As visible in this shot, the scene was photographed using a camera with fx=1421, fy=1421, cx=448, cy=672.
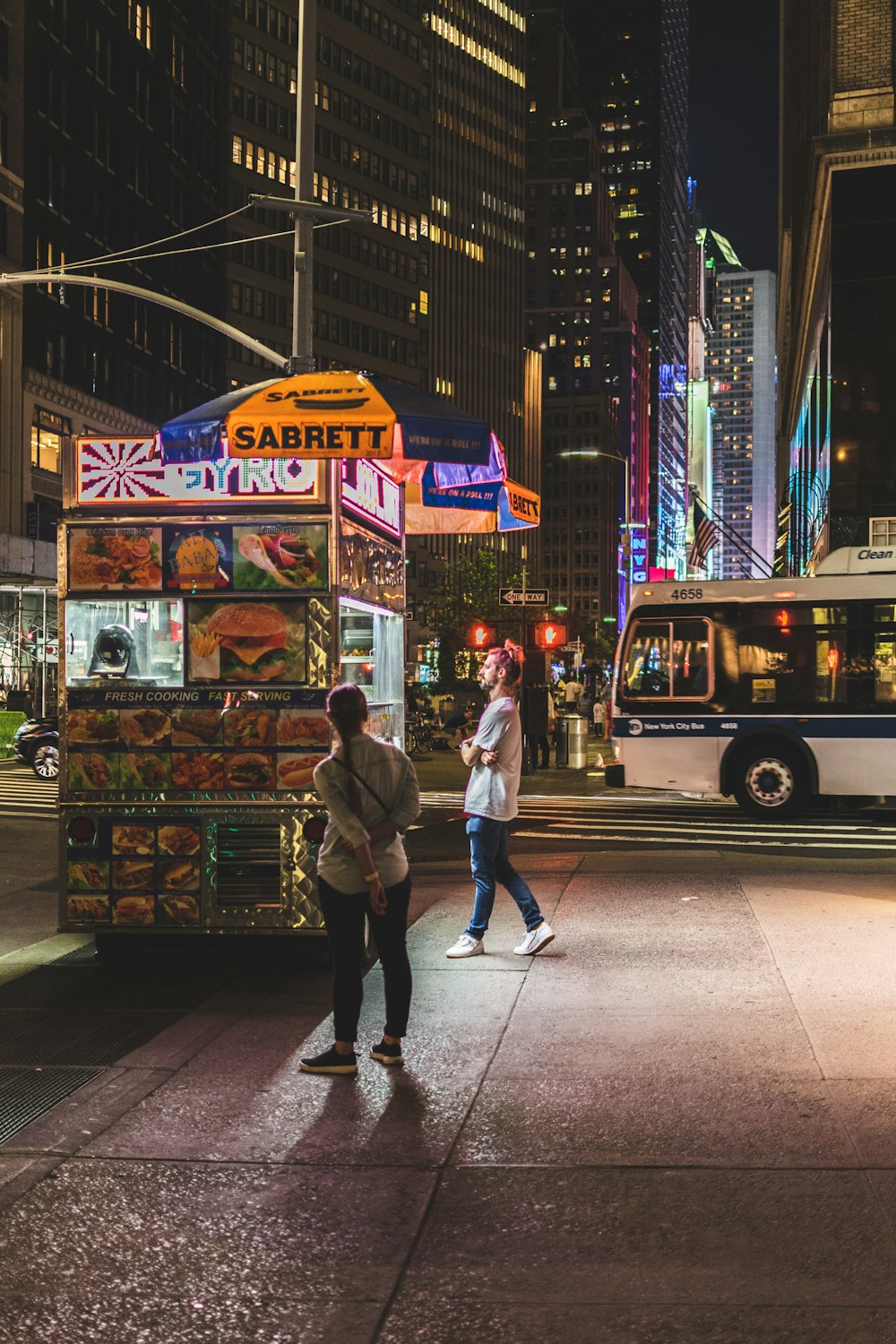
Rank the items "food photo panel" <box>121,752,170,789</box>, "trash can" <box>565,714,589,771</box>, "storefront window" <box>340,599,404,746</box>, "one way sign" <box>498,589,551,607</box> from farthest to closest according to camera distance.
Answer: "trash can" <box>565,714,589,771</box> → "one way sign" <box>498,589,551,607</box> → "storefront window" <box>340,599,404,746</box> → "food photo panel" <box>121,752,170,789</box>

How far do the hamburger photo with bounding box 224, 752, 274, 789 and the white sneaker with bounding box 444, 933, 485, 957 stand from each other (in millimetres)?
1638

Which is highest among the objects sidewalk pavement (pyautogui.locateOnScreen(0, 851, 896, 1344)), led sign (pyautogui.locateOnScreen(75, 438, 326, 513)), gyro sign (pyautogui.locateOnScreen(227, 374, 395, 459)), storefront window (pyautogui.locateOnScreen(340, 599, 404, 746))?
gyro sign (pyautogui.locateOnScreen(227, 374, 395, 459))

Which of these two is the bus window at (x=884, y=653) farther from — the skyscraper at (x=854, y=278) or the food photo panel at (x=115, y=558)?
the skyscraper at (x=854, y=278)

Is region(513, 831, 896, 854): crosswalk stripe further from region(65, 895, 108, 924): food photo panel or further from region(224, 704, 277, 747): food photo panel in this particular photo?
region(65, 895, 108, 924): food photo panel

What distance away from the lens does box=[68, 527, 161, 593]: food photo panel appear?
8.90m

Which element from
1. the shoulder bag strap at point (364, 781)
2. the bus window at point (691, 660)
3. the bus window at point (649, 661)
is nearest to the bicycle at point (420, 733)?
the bus window at point (649, 661)

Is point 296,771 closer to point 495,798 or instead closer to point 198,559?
point 495,798

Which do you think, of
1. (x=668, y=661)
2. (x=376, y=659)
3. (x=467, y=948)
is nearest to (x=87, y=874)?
(x=467, y=948)

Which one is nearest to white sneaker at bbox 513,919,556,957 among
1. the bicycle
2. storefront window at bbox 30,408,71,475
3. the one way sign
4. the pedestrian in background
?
the one way sign

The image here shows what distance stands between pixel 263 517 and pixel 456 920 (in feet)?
11.8

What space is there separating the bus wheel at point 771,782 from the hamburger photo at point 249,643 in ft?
39.7

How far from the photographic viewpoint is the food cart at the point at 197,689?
877 cm

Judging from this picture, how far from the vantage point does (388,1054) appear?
22.2ft

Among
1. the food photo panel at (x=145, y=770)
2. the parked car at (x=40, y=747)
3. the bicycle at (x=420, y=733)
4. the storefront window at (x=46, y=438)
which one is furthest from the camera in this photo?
the storefront window at (x=46, y=438)
